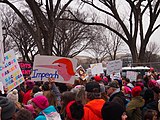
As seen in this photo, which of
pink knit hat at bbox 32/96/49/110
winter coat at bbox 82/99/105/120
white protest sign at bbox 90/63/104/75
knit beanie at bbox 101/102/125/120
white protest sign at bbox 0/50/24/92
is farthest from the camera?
white protest sign at bbox 90/63/104/75

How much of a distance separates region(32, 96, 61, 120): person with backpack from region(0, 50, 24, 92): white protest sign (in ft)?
9.50

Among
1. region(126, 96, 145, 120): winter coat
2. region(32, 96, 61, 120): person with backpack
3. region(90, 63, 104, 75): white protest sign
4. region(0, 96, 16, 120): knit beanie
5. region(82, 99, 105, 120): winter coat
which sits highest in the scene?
region(0, 96, 16, 120): knit beanie

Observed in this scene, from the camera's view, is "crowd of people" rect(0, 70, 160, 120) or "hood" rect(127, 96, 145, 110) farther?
"hood" rect(127, 96, 145, 110)

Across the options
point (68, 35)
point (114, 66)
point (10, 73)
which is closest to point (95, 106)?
point (10, 73)

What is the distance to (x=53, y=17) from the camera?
59.7 ft

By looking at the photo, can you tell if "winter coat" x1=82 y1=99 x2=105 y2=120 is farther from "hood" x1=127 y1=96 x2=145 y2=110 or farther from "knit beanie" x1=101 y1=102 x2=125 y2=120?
"hood" x1=127 y1=96 x2=145 y2=110

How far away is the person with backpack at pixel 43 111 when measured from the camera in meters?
4.44

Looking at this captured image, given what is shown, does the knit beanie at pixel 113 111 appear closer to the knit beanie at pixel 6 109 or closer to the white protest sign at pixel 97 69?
the knit beanie at pixel 6 109

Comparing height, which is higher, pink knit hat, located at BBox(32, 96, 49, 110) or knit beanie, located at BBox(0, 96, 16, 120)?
knit beanie, located at BBox(0, 96, 16, 120)

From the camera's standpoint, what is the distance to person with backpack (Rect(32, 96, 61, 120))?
4.44 meters

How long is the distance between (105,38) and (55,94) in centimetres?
4772

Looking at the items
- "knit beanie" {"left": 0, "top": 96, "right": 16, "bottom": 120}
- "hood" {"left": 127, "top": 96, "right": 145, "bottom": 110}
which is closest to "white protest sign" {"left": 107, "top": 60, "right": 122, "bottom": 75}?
"hood" {"left": 127, "top": 96, "right": 145, "bottom": 110}

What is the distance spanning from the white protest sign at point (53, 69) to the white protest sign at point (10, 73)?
0.71 m

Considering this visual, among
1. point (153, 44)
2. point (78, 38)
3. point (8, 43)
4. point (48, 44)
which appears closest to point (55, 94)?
point (48, 44)
